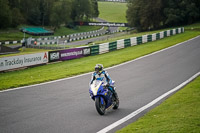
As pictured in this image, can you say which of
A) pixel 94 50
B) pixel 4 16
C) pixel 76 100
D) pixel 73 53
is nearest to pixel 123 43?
pixel 94 50

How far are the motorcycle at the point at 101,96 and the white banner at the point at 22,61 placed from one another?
14308 millimetres

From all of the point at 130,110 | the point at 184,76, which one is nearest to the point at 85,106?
the point at 130,110

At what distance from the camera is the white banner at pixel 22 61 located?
79.2 ft

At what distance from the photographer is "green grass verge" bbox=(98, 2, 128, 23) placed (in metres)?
149

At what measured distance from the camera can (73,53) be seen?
3222 centimetres

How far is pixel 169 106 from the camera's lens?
40.4 ft

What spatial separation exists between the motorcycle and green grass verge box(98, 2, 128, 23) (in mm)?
131880

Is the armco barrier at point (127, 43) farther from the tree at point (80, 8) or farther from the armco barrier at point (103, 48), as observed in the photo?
the tree at point (80, 8)

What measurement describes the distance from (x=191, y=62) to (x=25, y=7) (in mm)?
76223

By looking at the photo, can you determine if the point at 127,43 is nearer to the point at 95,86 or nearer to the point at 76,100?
the point at 76,100

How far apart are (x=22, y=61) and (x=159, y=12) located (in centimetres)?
5642

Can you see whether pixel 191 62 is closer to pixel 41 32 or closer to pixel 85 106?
pixel 85 106

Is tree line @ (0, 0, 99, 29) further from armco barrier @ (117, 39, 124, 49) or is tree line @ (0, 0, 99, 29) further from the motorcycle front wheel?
the motorcycle front wheel

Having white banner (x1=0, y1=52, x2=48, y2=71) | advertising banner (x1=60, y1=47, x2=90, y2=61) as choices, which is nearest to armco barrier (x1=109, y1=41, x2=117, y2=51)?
advertising banner (x1=60, y1=47, x2=90, y2=61)
